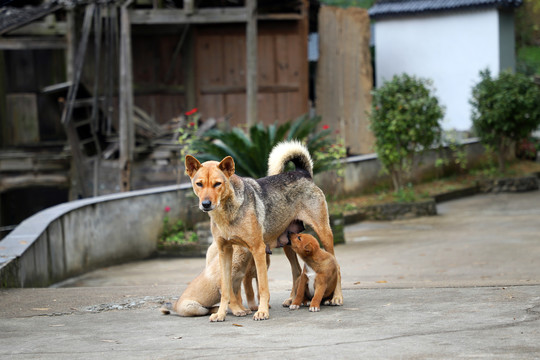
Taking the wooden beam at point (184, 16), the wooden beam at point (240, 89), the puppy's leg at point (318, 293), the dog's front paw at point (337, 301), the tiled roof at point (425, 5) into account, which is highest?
the tiled roof at point (425, 5)

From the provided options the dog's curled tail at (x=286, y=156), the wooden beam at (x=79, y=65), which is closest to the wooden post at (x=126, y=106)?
the wooden beam at (x=79, y=65)

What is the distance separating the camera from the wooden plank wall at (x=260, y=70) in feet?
61.0

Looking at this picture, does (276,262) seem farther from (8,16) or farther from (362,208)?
(8,16)

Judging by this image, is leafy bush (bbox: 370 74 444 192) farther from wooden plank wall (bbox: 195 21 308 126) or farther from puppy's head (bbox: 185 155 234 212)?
puppy's head (bbox: 185 155 234 212)

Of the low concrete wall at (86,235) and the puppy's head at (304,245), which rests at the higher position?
the puppy's head at (304,245)

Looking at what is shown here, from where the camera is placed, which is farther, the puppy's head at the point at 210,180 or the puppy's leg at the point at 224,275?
the puppy's leg at the point at 224,275

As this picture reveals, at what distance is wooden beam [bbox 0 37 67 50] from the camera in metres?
17.4

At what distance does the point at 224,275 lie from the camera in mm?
6055

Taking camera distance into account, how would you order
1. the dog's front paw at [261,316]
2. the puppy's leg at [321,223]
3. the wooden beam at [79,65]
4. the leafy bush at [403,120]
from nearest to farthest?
the dog's front paw at [261,316]
the puppy's leg at [321,223]
the leafy bush at [403,120]
the wooden beam at [79,65]

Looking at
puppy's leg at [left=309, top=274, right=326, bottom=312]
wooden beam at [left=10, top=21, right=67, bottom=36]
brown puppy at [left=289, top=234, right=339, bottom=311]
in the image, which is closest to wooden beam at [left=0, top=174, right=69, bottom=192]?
wooden beam at [left=10, top=21, right=67, bottom=36]

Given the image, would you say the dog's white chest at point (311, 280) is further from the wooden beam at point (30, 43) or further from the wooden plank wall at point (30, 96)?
the wooden plank wall at point (30, 96)

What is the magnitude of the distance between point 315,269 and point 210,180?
50.1 inches

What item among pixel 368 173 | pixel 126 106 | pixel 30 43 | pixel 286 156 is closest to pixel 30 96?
pixel 30 43

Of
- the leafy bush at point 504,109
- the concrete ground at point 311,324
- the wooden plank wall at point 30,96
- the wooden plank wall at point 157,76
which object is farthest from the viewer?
the wooden plank wall at point 30,96
